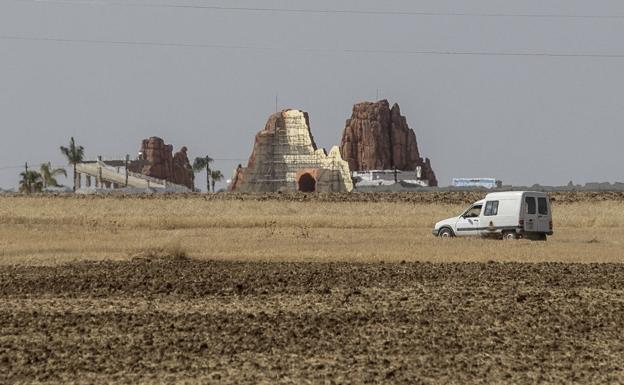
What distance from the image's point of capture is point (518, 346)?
1914 centimetres

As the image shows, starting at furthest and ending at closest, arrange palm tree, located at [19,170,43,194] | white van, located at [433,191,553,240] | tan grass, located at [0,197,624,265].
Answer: palm tree, located at [19,170,43,194] < white van, located at [433,191,553,240] < tan grass, located at [0,197,624,265]

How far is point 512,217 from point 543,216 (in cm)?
152

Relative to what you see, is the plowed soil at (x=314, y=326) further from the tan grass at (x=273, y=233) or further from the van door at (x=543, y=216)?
the van door at (x=543, y=216)

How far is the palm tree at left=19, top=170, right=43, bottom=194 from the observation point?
168375 mm

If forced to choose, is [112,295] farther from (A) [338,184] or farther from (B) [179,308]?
(A) [338,184]

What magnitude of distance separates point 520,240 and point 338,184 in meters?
84.8

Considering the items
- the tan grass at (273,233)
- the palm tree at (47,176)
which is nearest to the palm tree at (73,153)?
the palm tree at (47,176)

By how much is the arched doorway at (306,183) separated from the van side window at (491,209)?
286 feet

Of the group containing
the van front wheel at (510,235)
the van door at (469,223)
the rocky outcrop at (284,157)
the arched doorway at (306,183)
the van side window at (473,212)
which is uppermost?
the rocky outcrop at (284,157)

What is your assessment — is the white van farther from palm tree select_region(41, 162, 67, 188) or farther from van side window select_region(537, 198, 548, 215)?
palm tree select_region(41, 162, 67, 188)

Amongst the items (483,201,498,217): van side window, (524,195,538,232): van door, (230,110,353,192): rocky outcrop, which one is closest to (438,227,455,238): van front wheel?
(483,201,498,217): van side window

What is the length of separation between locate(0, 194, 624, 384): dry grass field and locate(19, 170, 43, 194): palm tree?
120 m

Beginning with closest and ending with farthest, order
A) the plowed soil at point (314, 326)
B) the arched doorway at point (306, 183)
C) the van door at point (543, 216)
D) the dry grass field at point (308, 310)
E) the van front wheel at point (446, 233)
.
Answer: the plowed soil at point (314, 326), the dry grass field at point (308, 310), the van door at point (543, 216), the van front wheel at point (446, 233), the arched doorway at point (306, 183)

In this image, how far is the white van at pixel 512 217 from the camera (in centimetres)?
4897
